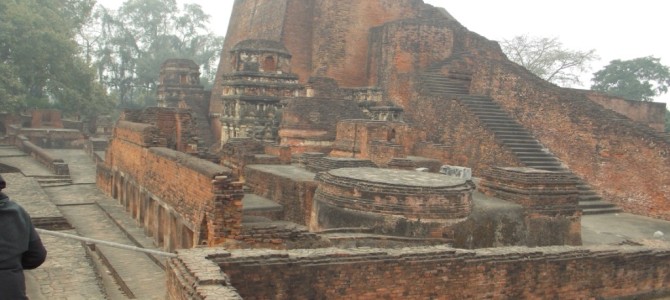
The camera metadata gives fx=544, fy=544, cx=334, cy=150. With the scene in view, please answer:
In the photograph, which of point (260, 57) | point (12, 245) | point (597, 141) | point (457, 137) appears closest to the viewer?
point (12, 245)

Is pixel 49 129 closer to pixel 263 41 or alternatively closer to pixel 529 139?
pixel 263 41

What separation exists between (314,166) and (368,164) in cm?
114

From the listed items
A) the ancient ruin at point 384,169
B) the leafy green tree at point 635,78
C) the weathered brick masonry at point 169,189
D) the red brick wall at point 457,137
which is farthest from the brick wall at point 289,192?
the leafy green tree at point 635,78

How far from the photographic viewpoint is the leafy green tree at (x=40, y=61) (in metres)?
23.0

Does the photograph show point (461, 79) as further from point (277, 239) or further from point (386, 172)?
point (277, 239)

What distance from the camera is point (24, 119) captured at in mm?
26406

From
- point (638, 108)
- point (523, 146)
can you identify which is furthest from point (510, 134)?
point (638, 108)

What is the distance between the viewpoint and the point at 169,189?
9398mm

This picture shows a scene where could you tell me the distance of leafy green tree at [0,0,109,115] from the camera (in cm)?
2305

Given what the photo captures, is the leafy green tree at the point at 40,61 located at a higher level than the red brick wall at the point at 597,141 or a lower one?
higher

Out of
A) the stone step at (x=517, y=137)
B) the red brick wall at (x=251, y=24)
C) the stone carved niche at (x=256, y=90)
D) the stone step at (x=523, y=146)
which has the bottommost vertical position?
the stone step at (x=523, y=146)

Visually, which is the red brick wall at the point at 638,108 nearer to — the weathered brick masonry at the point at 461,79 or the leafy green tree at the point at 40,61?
the weathered brick masonry at the point at 461,79

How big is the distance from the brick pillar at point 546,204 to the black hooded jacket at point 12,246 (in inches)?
303

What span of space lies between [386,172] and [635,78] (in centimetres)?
2839
